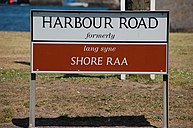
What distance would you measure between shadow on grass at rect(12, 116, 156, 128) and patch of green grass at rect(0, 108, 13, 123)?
108 millimetres

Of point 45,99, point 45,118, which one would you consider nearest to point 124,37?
point 45,118

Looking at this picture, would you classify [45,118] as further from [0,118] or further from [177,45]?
[177,45]

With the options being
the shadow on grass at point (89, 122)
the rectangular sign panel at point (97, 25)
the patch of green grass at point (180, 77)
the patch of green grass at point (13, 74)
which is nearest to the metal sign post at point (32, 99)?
the shadow on grass at point (89, 122)

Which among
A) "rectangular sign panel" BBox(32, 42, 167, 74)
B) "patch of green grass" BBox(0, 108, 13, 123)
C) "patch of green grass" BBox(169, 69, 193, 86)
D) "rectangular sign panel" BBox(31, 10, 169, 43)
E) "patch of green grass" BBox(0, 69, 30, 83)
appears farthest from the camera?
"patch of green grass" BBox(0, 69, 30, 83)

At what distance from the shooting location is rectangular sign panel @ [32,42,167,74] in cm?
877

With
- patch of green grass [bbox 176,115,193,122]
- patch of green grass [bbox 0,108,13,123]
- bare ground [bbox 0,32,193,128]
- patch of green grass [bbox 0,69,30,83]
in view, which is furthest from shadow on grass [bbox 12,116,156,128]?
patch of green grass [bbox 0,69,30,83]

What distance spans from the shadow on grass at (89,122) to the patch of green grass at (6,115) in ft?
0.35

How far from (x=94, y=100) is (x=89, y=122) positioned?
137cm

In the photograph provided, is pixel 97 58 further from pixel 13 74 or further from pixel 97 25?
pixel 13 74

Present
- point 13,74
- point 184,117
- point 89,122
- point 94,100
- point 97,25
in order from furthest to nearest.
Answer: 1. point 13,74
2. point 94,100
3. point 184,117
4. point 89,122
5. point 97,25

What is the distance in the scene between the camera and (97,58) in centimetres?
878

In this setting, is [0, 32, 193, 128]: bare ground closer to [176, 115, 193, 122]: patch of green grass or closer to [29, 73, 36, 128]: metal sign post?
[176, 115, 193, 122]: patch of green grass

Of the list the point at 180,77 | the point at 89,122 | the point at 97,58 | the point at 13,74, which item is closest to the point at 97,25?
the point at 97,58

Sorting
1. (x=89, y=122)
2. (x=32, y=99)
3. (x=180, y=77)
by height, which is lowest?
(x=89, y=122)
